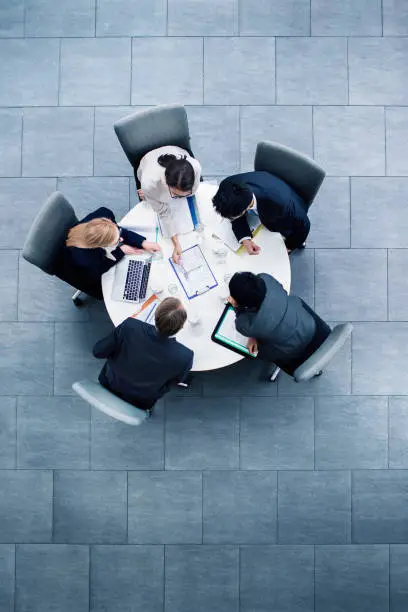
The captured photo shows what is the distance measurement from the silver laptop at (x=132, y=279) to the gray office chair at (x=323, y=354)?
90cm

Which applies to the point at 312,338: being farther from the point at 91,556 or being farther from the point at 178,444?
the point at 91,556

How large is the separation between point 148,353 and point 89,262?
558mm

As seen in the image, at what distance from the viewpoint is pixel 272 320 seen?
113 inches

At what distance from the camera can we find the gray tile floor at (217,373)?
12.1 feet

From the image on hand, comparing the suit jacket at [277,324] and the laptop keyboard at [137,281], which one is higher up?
the laptop keyboard at [137,281]

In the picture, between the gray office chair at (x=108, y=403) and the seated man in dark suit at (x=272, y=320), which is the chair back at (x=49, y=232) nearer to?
the gray office chair at (x=108, y=403)

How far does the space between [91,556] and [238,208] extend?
2.40 metres

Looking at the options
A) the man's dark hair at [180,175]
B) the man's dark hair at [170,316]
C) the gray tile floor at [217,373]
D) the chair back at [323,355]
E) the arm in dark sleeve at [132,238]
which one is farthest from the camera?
the gray tile floor at [217,373]


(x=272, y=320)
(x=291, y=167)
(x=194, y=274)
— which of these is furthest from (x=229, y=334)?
(x=291, y=167)

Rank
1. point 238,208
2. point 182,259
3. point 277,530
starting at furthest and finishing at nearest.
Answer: point 277,530 → point 182,259 → point 238,208

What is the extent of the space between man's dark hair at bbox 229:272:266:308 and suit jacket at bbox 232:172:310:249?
287 mm

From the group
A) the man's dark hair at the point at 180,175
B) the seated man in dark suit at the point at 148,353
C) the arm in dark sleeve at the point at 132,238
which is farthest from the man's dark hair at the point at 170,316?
the man's dark hair at the point at 180,175

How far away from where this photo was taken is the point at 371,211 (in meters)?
3.79

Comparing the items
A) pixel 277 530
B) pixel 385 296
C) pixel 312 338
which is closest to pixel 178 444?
pixel 277 530
